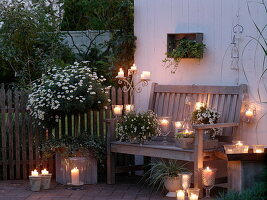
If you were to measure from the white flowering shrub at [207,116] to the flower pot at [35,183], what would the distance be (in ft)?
6.97

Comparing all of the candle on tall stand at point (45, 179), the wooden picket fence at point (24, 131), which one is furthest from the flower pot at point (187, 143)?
the candle on tall stand at point (45, 179)

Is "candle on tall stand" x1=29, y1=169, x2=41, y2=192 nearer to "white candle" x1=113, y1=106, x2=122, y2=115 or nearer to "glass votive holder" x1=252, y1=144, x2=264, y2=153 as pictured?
"white candle" x1=113, y1=106, x2=122, y2=115

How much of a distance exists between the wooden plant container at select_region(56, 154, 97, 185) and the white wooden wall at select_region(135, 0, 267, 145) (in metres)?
1.23

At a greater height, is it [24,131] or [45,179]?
[24,131]

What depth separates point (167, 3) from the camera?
332 inches

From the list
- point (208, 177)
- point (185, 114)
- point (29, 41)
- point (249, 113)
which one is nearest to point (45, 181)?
point (185, 114)

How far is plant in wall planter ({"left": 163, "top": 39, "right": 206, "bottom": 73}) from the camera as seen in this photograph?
25.7 ft

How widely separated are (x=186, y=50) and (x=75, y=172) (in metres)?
2.15

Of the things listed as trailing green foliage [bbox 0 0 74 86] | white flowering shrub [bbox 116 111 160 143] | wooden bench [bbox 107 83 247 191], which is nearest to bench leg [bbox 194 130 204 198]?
wooden bench [bbox 107 83 247 191]

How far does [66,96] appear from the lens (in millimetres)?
7711

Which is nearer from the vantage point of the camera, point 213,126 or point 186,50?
point 213,126

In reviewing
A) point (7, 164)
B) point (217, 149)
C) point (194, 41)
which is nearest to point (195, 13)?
point (194, 41)

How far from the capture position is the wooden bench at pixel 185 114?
7016mm

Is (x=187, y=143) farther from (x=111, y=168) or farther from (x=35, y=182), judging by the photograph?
(x=35, y=182)
